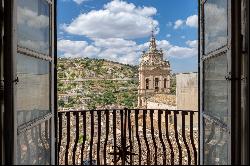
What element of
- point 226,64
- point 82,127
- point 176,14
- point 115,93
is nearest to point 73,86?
point 115,93

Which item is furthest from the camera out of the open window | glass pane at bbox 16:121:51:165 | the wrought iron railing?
the wrought iron railing

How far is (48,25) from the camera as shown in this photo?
2779 mm

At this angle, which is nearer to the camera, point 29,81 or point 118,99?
point 29,81

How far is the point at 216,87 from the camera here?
245 centimetres

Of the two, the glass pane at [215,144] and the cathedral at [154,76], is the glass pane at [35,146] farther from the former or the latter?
the cathedral at [154,76]

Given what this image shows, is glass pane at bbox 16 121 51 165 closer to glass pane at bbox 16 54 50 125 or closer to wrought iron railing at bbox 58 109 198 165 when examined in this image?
glass pane at bbox 16 54 50 125

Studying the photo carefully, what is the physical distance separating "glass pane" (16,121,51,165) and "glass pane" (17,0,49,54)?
594 mm

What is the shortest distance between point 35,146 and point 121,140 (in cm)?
221

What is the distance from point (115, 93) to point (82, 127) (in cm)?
630

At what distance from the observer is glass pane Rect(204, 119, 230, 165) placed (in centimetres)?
216

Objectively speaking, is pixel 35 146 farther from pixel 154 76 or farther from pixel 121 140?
pixel 154 76
